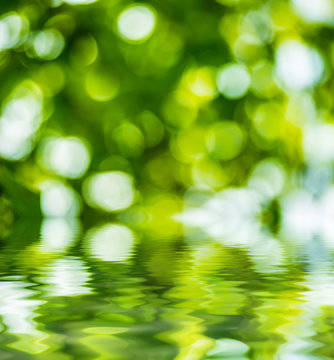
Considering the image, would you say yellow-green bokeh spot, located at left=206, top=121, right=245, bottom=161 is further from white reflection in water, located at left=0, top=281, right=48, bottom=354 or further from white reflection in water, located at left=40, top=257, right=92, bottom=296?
white reflection in water, located at left=0, top=281, right=48, bottom=354

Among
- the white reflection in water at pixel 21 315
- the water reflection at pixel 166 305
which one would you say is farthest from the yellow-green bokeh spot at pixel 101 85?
the white reflection in water at pixel 21 315

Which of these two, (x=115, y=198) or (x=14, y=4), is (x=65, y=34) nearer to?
(x=14, y=4)

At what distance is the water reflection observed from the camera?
297 mm

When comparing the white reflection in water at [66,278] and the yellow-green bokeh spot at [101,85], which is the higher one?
the yellow-green bokeh spot at [101,85]

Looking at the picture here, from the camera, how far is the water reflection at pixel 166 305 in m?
0.30

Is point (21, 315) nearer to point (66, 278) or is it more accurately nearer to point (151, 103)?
point (66, 278)

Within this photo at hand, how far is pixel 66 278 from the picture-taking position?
0.55 m

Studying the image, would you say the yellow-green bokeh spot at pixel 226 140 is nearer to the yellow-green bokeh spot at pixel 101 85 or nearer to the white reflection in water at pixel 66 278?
the yellow-green bokeh spot at pixel 101 85

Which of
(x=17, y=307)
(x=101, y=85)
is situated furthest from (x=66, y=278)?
(x=101, y=85)

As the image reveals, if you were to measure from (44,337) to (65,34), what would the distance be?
3.62 feet

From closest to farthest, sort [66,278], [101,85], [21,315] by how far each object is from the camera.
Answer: [21,315] < [66,278] < [101,85]

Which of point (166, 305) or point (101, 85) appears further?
point (101, 85)

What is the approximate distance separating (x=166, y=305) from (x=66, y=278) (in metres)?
0.15

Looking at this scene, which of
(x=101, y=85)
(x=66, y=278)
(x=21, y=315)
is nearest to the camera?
(x=21, y=315)
